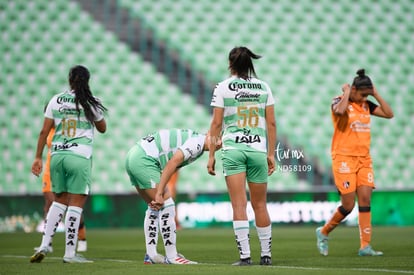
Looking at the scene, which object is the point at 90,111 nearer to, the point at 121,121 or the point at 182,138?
the point at 182,138

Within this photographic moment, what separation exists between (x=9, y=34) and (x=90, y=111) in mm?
16104

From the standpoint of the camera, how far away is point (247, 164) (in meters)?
7.46

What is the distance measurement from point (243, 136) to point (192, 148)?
67cm

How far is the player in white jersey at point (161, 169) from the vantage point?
7941mm

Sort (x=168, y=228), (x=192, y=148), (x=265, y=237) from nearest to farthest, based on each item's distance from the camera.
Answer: (x=265, y=237) → (x=192, y=148) → (x=168, y=228)

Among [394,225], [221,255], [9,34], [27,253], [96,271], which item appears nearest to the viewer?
[96,271]

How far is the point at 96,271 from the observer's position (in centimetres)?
713

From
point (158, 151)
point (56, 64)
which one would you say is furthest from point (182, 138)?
point (56, 64)

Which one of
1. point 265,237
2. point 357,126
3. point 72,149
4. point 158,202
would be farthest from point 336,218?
point 72,149

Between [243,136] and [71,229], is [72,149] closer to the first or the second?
[71,229]

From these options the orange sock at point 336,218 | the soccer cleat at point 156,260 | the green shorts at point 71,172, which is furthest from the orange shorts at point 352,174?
the green shorts at point 71,172

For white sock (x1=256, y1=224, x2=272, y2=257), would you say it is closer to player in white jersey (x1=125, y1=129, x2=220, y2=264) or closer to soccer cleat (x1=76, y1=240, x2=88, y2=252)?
player in white jersey (x1=125, y1=129, x2=220, y2=264)

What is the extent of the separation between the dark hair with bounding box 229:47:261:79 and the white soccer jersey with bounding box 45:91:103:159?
1706 mm

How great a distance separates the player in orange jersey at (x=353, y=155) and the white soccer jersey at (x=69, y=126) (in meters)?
2.95
